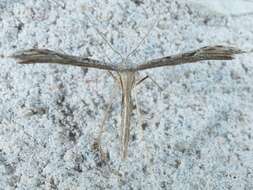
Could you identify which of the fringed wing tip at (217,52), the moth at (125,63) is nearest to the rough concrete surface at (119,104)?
the moth at (125,63)

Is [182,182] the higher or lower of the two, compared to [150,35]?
lower

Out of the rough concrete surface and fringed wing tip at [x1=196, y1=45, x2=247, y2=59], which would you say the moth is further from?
the rough concrete surface

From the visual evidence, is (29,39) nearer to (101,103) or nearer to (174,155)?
(101,103)

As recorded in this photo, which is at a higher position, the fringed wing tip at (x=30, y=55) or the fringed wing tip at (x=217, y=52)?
the fringed wing tip at (x=217, y=52)

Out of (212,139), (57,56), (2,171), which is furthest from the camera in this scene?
(212,139)

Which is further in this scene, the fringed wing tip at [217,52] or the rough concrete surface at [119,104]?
the rough concrete surface at [119,104]

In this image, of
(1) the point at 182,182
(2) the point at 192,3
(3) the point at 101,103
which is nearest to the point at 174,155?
(1) the point at 182,182

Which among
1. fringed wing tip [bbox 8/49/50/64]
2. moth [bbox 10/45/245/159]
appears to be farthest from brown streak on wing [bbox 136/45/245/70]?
fringed wing tip [bbox 8/49/50/64]

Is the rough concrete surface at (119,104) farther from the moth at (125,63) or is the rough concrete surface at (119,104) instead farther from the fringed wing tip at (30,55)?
the fringed wing tip at (30,55)
